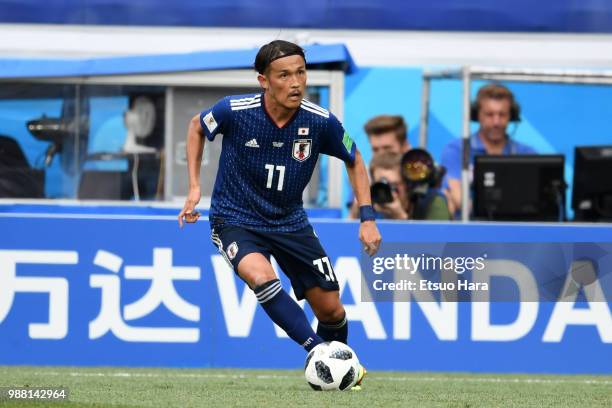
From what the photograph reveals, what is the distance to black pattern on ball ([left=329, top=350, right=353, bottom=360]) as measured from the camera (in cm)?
738

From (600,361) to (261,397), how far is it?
12.5ft

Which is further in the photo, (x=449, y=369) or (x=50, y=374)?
(x=449, y=369)

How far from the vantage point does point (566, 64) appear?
16.0 m

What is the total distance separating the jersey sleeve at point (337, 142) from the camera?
782 centimetres

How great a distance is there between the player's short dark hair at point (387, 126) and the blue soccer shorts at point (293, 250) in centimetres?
751

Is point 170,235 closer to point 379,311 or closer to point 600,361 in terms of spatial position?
point 379,311

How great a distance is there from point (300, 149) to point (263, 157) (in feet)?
0.69

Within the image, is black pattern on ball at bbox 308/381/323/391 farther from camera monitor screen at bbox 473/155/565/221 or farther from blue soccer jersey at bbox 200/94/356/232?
camera monitor screen at bbox 473/155/565/221

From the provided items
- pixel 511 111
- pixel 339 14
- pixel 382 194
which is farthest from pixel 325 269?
pixel 339 14

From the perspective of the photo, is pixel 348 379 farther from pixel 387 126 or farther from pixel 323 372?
pixel 387 126

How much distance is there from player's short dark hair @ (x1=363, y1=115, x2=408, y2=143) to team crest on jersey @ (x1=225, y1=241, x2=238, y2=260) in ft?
25.6

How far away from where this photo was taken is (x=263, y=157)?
25.3 feet

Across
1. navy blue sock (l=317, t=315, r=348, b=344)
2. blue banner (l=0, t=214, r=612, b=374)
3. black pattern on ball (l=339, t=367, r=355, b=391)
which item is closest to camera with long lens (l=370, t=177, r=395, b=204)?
blue banner (l=0, t=214, r=612, b=374)

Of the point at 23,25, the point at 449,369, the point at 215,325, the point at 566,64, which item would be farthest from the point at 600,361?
the point at 23,25
